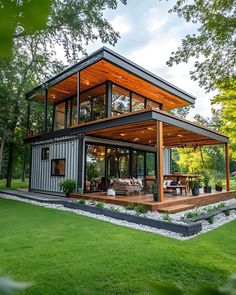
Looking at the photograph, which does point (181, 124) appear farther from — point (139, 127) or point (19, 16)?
point (19, 16)

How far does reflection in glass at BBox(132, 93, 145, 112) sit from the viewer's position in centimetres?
1352

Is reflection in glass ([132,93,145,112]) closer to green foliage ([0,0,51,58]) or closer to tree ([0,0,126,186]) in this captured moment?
tree ([0,0,126,186])

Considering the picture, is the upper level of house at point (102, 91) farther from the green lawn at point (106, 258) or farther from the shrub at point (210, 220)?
the green lawn at point (106, 258)

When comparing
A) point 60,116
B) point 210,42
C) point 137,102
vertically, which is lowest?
point 60,116

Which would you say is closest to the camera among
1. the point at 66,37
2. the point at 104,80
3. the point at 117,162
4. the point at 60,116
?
the point at 66,37

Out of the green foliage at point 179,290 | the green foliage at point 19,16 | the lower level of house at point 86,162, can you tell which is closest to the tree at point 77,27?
the lower level of house at point 86,162

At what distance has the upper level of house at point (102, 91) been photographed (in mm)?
10852

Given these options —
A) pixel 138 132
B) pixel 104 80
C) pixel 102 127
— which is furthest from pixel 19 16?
pixel 104 80

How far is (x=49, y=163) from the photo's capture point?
13430 mm

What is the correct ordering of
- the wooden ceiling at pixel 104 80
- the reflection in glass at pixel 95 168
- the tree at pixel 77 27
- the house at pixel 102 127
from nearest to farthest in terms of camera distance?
the tree at pixel 77 27 < the house at pixel 102 127 < the wooden ceiling at pixel 104 80 < the reflection in glass at pixel 95 168

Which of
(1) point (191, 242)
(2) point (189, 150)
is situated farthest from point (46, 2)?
(2) point (189, 150)

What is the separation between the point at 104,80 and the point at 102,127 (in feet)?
9.50

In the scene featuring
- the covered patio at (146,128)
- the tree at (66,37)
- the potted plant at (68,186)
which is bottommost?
the potted plant at (68,186)

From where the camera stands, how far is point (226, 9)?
6.50 metres
